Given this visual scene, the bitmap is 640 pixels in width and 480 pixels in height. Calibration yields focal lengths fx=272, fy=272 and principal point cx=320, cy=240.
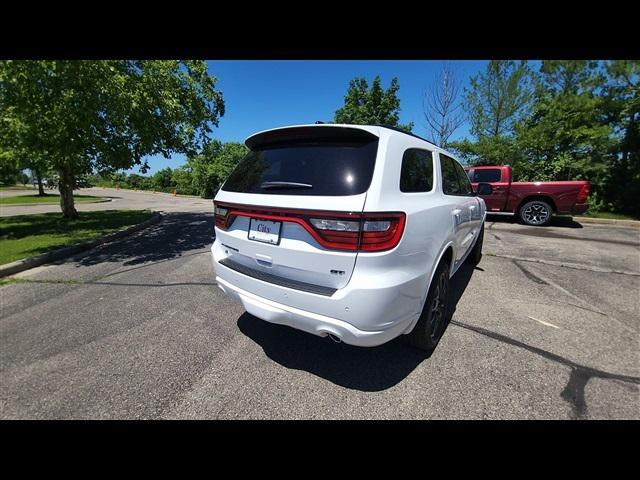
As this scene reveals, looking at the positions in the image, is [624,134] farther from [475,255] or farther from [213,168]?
[213,168]

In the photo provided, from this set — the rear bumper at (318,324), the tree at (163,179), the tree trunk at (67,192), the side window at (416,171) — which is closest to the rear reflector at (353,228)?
the side window at (416,171)

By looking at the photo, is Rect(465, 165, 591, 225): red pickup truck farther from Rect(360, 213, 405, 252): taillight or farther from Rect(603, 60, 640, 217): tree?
Rect(360, 213, 405, 252): taillight

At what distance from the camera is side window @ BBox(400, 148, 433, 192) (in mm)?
2076

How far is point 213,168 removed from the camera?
31875mm

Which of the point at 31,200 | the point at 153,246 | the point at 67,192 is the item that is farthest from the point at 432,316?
the point at 31,200

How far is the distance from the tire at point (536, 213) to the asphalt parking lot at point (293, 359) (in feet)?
20.1

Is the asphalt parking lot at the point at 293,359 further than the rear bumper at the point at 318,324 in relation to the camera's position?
Yes

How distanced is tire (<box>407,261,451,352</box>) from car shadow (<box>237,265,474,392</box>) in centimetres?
15

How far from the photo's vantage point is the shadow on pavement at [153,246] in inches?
228

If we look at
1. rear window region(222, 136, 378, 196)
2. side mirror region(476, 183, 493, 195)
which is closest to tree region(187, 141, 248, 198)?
side mirror region(476, 183, 493, 195)

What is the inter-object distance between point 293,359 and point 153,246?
6.01 meters

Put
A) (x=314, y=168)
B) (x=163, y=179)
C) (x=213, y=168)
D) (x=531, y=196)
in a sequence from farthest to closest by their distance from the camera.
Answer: (x=163, y=179), (x=213, y=168), (x=531, y=196), (x=314, y=168)

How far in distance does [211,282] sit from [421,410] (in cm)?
347

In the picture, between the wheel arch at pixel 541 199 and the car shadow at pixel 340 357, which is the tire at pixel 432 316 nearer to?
the car shadow at pixel 340 357
